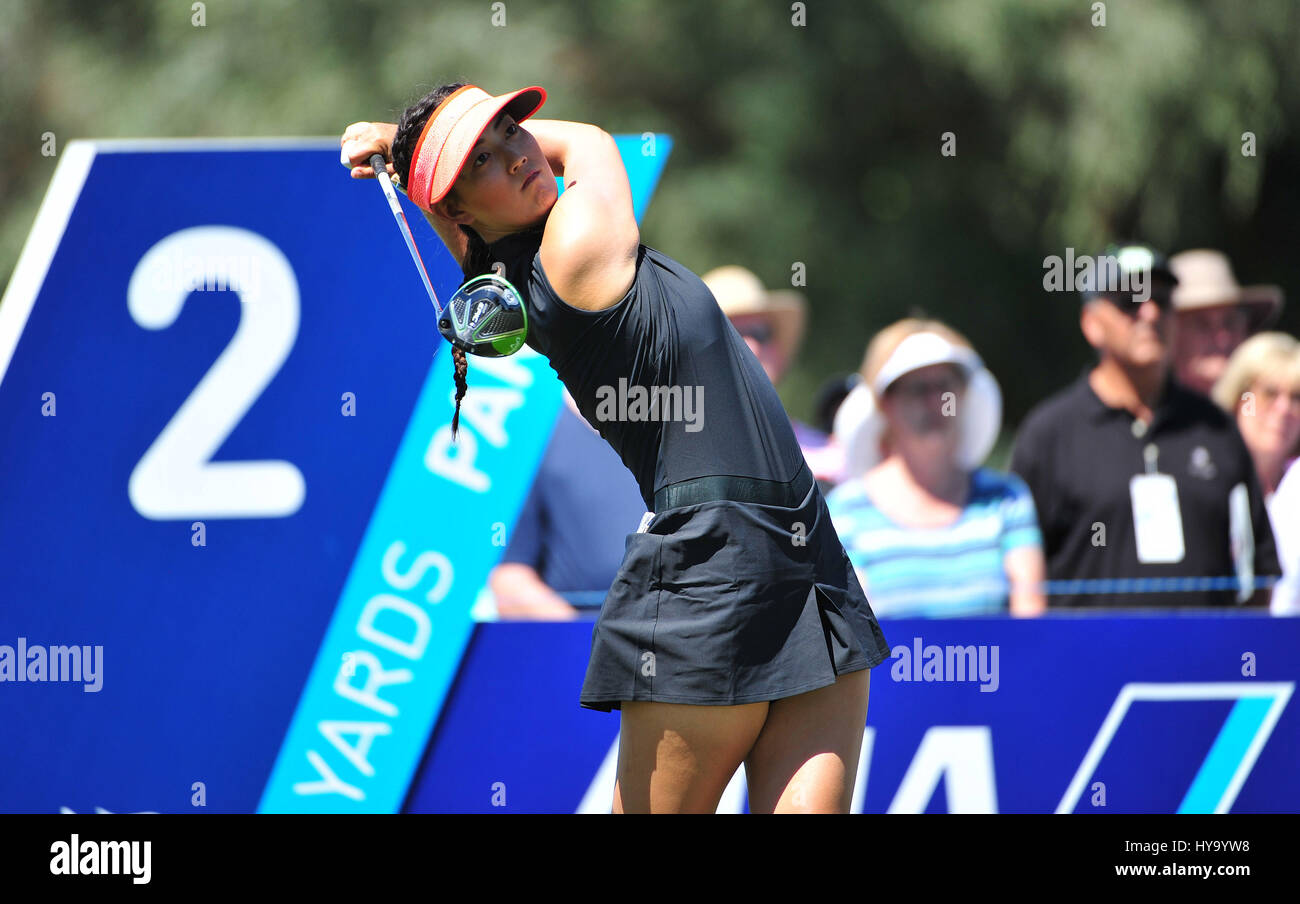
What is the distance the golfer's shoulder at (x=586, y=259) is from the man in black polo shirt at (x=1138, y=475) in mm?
2237

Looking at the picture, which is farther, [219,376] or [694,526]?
[219,376]

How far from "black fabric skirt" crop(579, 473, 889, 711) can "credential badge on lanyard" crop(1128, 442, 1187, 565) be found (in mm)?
2147

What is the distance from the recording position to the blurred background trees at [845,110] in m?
8.93

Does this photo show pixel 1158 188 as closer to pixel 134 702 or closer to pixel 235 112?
pixel 235 112

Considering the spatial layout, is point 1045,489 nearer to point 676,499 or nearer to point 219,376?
point 676,499

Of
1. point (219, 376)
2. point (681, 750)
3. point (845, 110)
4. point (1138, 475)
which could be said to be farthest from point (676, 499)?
point (845, 110)

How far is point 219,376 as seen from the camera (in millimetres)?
3770

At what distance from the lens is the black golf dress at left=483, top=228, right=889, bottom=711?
2.36m

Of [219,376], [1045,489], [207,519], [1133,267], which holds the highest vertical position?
[1133,267]

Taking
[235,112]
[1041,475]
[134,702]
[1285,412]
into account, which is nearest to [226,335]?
[134,702]
